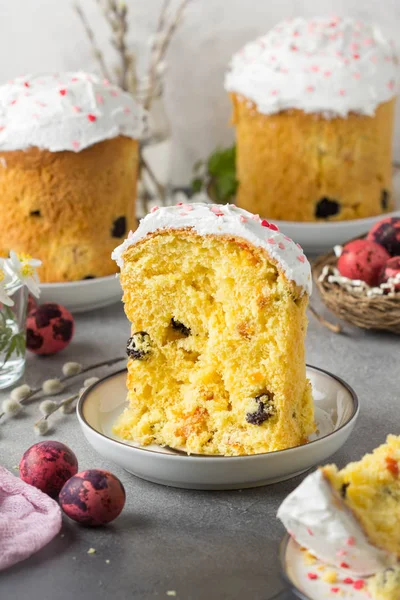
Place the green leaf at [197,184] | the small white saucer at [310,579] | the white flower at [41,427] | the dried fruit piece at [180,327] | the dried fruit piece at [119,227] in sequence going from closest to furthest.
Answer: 1. the small white saucer at [310,579]
2. the dried fruit piece at [180,327]
3. the white flower at [41,427]
4. the dried fruit piece at [119,227]
5. the green leaf at [197,184]

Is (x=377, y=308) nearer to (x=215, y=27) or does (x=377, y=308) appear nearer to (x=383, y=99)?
(x=383, y=99)

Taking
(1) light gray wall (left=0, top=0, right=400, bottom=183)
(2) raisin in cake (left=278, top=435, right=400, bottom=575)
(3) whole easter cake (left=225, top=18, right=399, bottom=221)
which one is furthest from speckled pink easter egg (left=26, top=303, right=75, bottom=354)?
(1) light gray wall (left=0, top=0, right=400, bottom=183)

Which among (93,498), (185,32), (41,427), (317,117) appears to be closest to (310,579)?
(93,498)

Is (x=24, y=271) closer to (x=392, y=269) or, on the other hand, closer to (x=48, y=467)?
(x=48, y=467)

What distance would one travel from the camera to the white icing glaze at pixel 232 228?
1458 millimetres

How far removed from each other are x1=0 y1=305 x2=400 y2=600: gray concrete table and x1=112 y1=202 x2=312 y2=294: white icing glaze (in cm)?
37

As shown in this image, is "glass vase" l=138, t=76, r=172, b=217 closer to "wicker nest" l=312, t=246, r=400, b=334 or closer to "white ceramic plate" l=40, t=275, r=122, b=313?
"white ceramic plate" l=40, t=275, r=122, b=313

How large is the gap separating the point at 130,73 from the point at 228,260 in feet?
5.37

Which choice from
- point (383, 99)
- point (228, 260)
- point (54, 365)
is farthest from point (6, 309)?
point (383, 99)

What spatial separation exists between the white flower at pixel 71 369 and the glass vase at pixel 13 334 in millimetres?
101

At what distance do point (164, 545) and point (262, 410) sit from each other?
11.5 inches

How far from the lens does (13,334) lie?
6.34 ft

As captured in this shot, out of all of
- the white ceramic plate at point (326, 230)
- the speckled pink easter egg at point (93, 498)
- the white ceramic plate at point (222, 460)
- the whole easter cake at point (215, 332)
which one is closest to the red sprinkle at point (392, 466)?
the white ceramic plate at point (222, 460)

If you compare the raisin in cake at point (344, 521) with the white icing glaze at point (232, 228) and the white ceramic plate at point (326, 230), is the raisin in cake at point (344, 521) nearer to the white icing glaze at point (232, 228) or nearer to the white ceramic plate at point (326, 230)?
the white icing glaze at point (232, 228)
